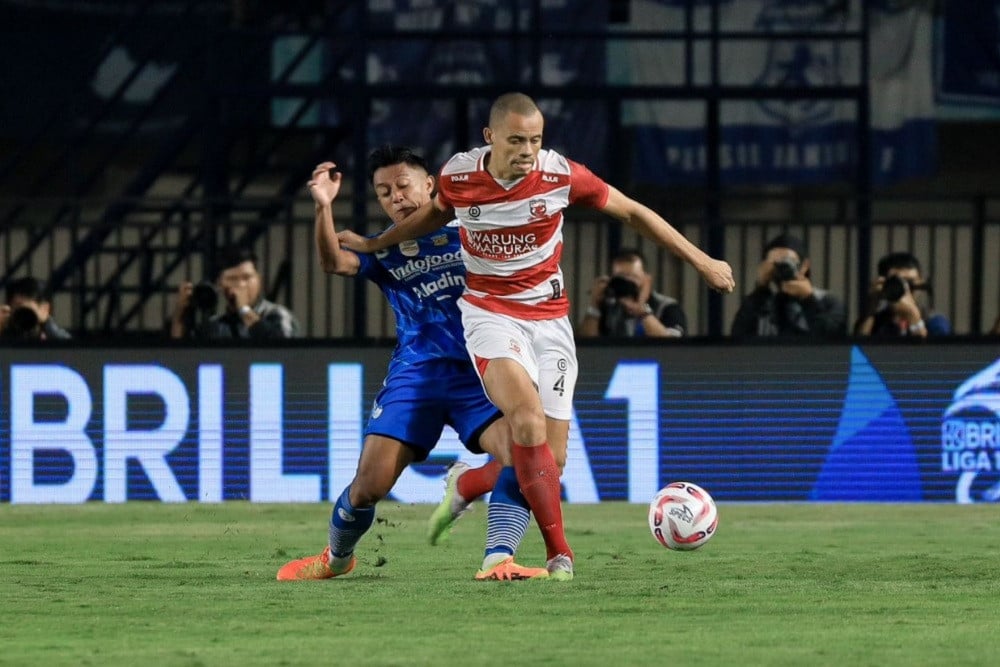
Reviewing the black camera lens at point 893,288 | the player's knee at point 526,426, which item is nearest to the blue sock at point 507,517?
the player's knee at point 526,426

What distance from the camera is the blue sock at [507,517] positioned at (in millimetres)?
8734

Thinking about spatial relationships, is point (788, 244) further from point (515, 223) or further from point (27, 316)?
point (515, 223)

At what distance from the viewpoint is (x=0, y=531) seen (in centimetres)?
1222

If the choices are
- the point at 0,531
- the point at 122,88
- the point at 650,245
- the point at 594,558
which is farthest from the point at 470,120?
the point at 594,558

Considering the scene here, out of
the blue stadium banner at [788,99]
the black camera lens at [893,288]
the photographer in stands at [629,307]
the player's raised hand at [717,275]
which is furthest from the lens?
the blue stadium banner at [788,99]

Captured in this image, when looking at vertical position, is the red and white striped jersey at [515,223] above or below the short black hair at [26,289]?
above

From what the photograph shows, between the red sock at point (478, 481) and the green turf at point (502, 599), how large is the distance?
1.17ft

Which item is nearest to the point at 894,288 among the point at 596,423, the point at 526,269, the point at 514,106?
the point at 596,423

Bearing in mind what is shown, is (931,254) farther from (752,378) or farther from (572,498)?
(572,498)

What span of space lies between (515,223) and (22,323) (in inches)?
257

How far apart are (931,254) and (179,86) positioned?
7240mm

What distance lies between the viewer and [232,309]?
1447cm

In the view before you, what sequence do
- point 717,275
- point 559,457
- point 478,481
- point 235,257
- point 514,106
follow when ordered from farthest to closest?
point 235,257 → point 478,481 → point 559,457 → point 717,275 → point 514,106

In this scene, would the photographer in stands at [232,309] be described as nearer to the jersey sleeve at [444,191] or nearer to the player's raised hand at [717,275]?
the jersey sleeve at [444,191]
